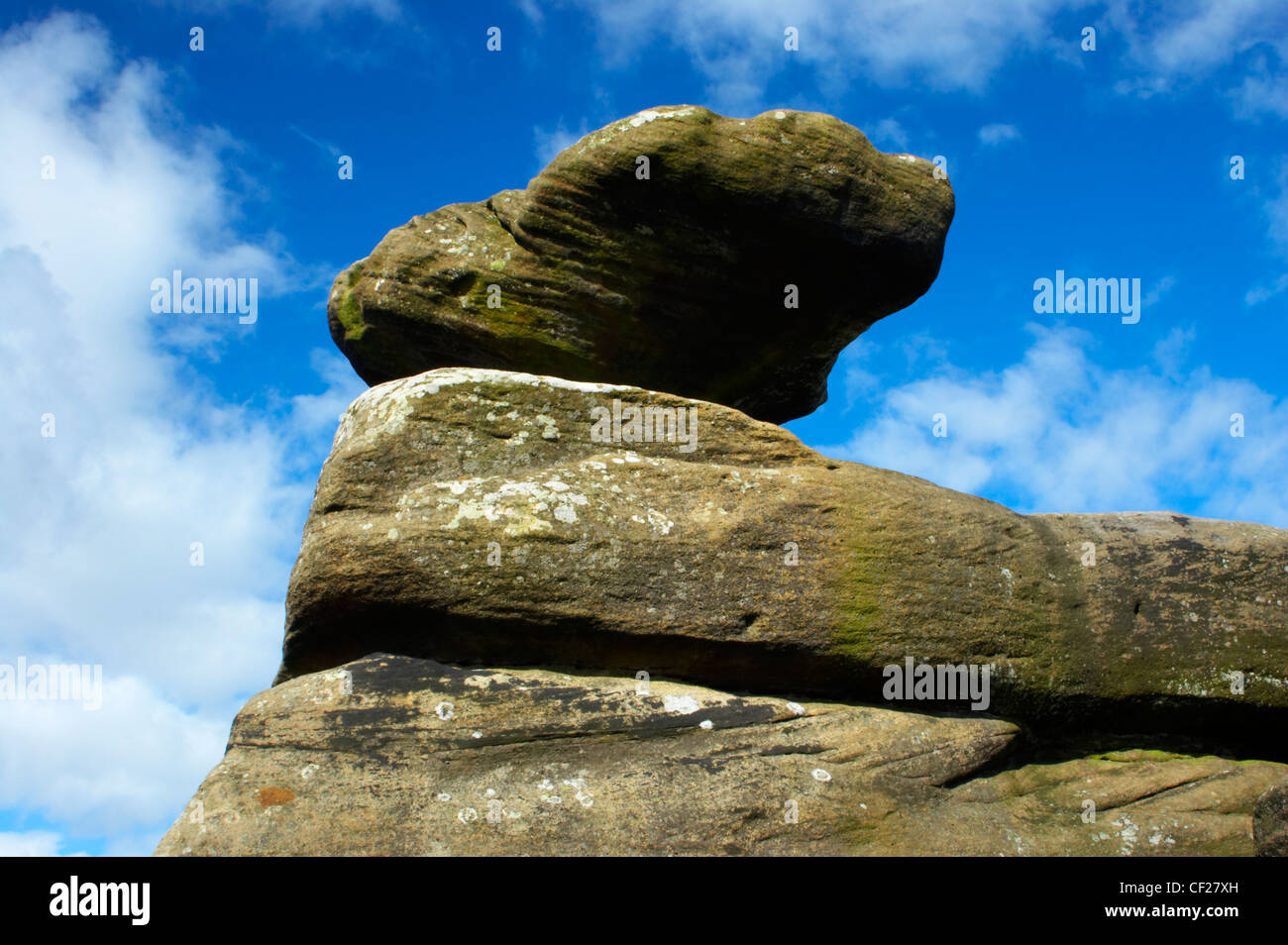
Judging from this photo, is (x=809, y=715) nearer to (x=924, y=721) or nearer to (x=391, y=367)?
(x=924, y=721)

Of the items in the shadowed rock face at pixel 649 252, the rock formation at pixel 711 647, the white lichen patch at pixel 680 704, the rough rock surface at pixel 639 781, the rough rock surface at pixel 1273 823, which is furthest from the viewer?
the shadowed rock face at pixel 649 252

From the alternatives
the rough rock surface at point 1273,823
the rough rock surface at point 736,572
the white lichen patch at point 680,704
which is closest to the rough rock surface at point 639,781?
the white lichen patch at point 680,704

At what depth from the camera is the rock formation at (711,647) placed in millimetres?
6488

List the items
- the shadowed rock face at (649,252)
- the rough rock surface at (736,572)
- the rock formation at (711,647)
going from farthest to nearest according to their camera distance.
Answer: the shadowed rock face at (649,252)
the rough rock surface at (736,572)
the rock formation at (711,647)

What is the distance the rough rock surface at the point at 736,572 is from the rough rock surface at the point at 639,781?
1.08 ft

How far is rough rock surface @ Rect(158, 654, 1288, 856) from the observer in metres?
6.23

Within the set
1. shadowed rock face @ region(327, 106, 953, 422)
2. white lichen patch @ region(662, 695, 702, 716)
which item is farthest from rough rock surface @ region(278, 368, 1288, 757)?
shadowed rock face @ region(327, 106, 953, 422)

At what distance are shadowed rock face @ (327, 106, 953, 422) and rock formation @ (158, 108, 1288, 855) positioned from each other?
6 centimetres

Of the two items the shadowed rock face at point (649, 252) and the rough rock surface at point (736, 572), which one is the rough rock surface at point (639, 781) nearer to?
the rough rock surface at point (736, 572)

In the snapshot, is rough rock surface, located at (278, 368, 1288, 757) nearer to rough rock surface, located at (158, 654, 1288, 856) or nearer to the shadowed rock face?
rough rock surface, located at (158, 654, 1288, 856)

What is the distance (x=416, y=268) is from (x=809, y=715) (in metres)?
5.31

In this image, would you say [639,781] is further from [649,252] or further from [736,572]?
[649,252]
